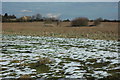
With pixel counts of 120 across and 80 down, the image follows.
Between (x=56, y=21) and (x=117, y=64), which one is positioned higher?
(x=56, y=21)

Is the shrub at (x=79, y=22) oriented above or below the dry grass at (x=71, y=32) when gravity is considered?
above

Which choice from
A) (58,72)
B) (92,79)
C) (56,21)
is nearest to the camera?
(92,79)

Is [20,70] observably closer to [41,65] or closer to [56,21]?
[41,65]

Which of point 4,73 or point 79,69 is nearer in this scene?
point 4,73

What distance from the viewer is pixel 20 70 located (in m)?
7.15

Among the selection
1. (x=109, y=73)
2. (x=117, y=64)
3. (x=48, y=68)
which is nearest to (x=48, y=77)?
(x=48, y=68)

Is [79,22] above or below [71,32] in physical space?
above

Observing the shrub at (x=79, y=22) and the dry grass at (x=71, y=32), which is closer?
the dry grass at (x=71, y=32)

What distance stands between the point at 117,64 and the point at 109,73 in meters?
1.74

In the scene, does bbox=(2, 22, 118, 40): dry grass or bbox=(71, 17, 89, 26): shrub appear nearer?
bbox=(2, 22, 118, 40): dry grass

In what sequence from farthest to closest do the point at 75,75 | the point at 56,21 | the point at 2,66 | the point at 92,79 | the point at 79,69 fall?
1. the point at 56,21
2. the point at 2,66
3. the point at 79,69
4. the point at 75,75
5. the point at 92,79

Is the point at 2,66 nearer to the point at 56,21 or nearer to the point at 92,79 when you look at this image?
the point at 92,79

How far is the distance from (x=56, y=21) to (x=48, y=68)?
54969 millimetres

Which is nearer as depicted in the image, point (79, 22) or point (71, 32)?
point (71, 32)
